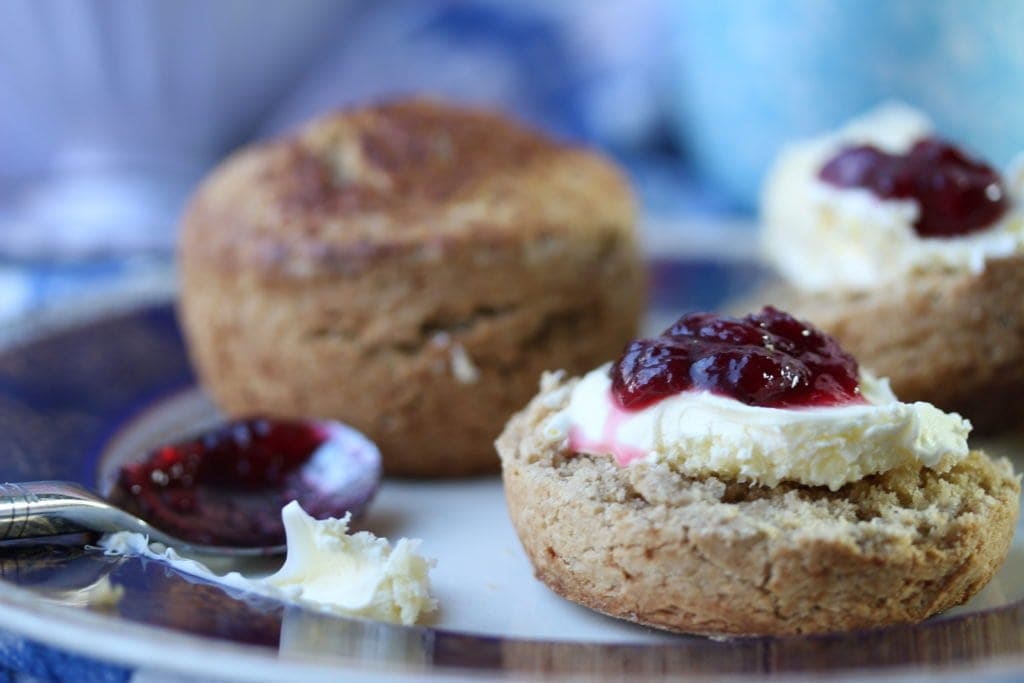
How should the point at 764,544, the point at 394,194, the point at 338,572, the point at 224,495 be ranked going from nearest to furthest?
the point at 764,544, the point at 338,572, the point at 224,495, the point at 394,194

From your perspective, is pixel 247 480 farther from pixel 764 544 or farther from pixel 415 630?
pixel 764 544

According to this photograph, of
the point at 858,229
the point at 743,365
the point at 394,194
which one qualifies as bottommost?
the point at 743,365

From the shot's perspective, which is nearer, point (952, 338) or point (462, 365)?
point (952, 338)

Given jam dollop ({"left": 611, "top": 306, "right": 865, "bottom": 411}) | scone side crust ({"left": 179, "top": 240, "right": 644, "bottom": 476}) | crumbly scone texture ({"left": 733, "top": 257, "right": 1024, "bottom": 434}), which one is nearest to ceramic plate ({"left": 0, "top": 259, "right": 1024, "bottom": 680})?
scone side crust ({"left": 179, "top": 240, "right": 644, "bottom": 476})

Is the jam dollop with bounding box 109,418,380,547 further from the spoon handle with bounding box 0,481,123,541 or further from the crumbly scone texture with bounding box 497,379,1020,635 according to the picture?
the crumbly scone texture with bounding box 497,379,1020,635

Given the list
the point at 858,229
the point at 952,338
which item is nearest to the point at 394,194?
the point at 858,229

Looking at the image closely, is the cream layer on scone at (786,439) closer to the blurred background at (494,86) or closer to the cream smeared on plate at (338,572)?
the cream smeared on plate at (338,572)
